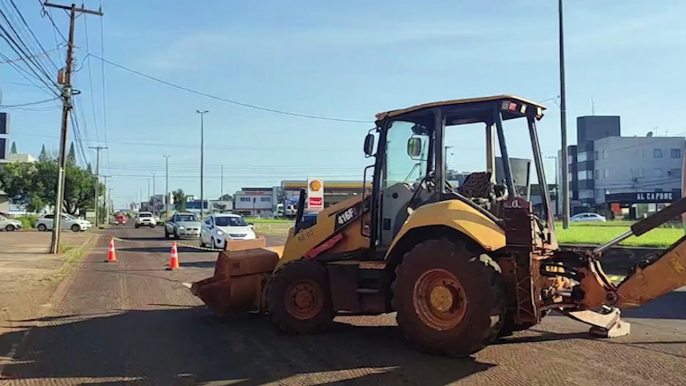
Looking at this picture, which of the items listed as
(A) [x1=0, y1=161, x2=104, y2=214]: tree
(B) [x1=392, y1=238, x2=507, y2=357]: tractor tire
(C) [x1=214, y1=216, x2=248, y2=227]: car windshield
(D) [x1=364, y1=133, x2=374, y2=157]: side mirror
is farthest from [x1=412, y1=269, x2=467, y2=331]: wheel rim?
(A) [x1=0, y1=161, x2=104, y2=214]: tree

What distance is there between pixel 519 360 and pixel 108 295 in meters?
8.73

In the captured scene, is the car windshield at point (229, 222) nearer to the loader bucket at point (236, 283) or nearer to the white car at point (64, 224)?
the loader bucket at point (236, 283)

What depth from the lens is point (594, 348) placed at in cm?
730

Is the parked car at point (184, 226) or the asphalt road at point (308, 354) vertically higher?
the parked car at point (184, 226)

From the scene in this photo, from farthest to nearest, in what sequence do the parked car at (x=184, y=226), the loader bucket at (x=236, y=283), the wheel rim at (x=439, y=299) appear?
the parked car at (x=184, y=226)
the loader bucket at (x=236, y=283)
the wheel rim at (x=439, y=299)

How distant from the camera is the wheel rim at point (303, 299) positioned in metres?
8.24

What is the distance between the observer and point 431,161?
7949 mm

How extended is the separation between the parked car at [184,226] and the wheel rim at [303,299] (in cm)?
2930

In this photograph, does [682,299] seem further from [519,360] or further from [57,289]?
[57,289]

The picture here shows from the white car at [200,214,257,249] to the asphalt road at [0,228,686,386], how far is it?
1481 centimetres

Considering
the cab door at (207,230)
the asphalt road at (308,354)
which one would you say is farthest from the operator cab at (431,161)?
the cab door at (207,230)

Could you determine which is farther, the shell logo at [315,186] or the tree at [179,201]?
the tree at [179,201]

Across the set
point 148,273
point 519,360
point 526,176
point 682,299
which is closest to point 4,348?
point 519,360

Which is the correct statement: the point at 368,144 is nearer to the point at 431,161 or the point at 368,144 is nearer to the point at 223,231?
the point at 431,161
